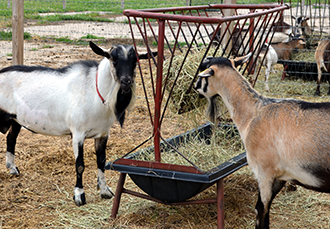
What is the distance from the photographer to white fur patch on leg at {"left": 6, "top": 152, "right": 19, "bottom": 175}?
5230 mm

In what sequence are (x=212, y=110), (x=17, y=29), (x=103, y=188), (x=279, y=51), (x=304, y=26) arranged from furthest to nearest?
(x=304, y=26) → (x=279, y=51) → (x=17, y=29) → (x=103, y=188) → (x=212, y=110)

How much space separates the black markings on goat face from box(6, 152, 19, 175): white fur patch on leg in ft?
6.80

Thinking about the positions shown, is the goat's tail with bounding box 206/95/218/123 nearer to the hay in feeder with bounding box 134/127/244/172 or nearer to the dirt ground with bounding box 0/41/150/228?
the hay in feeder with bounding box 134/127/244/172

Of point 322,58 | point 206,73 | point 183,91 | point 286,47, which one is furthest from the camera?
point 286,47

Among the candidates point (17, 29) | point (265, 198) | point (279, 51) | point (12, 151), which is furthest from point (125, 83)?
point (279, 51)

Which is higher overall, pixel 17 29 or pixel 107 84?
pixel 17 29

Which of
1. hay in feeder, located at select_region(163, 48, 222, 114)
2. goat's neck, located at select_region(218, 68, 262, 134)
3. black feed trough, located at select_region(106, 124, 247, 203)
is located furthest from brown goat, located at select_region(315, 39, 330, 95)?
goat's neck, located at select_region(218, 68, 262, 134)

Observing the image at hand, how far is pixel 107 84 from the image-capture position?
4426mm

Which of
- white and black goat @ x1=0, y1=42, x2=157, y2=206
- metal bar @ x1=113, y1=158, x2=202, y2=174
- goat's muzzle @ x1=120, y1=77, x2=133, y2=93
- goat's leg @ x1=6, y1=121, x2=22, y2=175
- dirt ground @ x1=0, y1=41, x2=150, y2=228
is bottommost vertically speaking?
dirt ground @ x1=0, y1=41, x2=150, y2=228

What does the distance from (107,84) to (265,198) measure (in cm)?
204

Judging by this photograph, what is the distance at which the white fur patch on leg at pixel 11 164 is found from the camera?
17.2 ft

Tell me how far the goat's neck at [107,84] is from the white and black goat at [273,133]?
102 centimetres

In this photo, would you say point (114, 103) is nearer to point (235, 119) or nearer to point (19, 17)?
point (235, 119)

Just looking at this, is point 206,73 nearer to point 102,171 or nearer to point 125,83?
point 125,83
